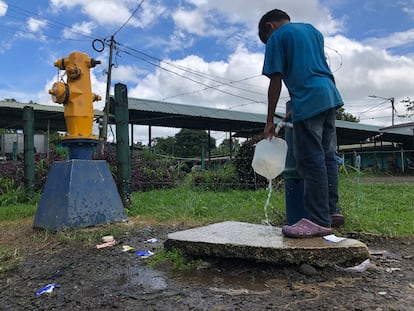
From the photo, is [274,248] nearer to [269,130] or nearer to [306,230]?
[306,230]

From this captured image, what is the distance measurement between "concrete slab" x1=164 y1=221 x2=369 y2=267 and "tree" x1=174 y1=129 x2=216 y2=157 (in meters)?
27.8

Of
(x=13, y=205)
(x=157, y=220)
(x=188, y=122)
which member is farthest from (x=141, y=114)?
(x=157, y=220)

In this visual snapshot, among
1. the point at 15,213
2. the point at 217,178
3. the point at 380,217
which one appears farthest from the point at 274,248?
the point at 217,178

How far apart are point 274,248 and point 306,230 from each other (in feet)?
0.99

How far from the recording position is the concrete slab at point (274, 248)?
1.94 meters

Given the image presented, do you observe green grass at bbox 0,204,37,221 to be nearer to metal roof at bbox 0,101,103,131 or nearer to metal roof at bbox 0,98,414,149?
metal roof at bbox 0,98,414,149

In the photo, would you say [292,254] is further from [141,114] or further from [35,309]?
[141,114]

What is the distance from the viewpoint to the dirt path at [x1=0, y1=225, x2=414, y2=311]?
160 centimetres

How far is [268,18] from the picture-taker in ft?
8.27

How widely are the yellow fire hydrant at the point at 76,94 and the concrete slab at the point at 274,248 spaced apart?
2.01 m

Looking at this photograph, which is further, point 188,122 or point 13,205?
point 188,122

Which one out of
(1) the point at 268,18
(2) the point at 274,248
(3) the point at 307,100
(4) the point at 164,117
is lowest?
(2) the point at 274,248

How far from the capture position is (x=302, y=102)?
7.45ft

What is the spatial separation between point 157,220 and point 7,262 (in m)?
1.67
